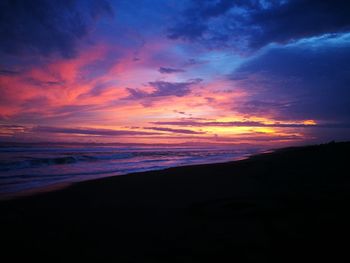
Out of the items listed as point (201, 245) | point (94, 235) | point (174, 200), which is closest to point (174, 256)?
point (201, 245)

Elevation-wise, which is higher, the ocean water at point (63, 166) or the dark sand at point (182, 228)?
the ocean water at point (63, 166)

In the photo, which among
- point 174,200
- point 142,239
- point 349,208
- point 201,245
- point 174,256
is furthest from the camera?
point 174,200

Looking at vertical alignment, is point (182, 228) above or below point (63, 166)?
below

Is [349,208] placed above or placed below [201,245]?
above

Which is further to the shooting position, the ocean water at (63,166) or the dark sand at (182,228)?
the ocean water at (63,166)

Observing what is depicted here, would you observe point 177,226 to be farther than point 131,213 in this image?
No

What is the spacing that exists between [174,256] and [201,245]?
49cm

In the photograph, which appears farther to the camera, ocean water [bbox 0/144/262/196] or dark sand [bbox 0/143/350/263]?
ocean water [bbox 0/144/262/196]

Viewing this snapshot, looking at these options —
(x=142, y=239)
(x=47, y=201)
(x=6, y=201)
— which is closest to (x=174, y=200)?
(x=142, y=239)

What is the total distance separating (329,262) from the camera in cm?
265

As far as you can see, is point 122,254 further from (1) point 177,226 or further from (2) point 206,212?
(2) point 206,212

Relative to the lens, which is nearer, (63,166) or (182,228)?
(182,228)

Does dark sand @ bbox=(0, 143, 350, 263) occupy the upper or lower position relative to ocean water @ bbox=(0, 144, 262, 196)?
lower

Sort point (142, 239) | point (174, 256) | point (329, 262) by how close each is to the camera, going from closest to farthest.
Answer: point (329, 262) → point (174, 256) → point (142, 239)
